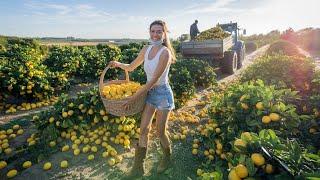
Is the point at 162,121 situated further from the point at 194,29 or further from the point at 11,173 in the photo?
the point at 194,29

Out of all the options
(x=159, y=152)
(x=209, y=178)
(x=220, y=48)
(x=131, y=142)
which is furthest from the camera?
(x=220, y=48)

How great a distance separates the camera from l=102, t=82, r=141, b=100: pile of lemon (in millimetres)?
4461

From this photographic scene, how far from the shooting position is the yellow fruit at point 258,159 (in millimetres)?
2320

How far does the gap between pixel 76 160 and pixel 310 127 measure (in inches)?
127

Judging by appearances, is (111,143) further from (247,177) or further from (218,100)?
(247,177)

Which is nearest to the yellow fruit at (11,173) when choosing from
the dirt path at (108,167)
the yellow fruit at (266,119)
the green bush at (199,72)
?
the dirt path at (108,167)

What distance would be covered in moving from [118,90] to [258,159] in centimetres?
262

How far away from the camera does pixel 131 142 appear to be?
5.45 m

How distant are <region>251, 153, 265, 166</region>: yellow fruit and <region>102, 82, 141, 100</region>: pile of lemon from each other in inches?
92.1

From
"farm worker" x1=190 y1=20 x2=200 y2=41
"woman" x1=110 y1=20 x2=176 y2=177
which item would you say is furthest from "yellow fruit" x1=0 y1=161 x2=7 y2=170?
"farm worker" x1=190 y1=20 x2=200 y2=41

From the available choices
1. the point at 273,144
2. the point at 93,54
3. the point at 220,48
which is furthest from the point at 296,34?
the point at 273,144

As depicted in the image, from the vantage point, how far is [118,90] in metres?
4.58

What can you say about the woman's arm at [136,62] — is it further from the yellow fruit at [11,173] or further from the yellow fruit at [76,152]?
the yellow fruit at [11,173]

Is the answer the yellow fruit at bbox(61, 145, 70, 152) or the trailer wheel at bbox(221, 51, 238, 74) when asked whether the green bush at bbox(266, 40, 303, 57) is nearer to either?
the trailer wheel at bbox(221, 51, 238, 74)
